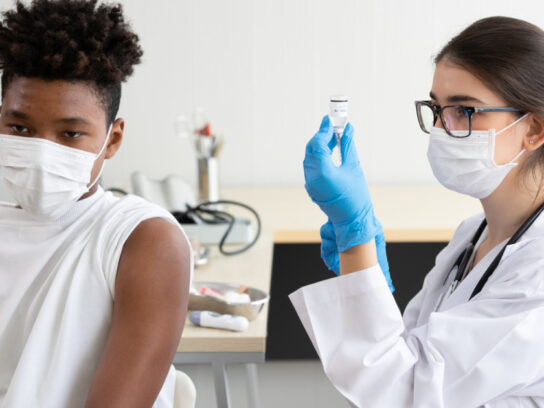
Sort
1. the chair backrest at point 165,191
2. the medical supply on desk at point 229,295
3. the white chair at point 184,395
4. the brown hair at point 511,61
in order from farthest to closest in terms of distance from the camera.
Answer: the chair backrest at point 165,191, the medical supply on desk at point 229,295, the white chair at point 184,395, the brown hair at point 511,61

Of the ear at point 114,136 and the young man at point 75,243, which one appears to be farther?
the ear at point 114,136

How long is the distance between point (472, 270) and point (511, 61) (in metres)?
0.42

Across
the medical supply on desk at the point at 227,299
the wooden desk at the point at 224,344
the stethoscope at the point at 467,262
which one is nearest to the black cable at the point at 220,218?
the wooden desk at the point at 224,344

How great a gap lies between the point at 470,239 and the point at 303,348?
5.26 feet

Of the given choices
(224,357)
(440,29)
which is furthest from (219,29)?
(224,357)

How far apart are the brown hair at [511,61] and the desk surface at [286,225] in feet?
2.53

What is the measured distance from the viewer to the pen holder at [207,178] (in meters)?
2.76

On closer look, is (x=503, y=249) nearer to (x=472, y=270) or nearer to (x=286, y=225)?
(x=472, y=270)

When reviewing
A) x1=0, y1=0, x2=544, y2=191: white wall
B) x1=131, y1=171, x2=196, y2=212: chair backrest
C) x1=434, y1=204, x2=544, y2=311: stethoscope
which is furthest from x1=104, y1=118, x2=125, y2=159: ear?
x1=0, y1=0, x2=544, y2=191: white wall

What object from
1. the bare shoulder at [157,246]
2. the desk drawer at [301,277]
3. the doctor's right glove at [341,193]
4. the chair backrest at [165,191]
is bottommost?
the desk drawer at [301,277]

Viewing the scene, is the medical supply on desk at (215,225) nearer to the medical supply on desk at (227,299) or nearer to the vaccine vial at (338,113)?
the medical supply on desk at (227,299)

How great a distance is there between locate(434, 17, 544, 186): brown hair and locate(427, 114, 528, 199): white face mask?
0.14ft

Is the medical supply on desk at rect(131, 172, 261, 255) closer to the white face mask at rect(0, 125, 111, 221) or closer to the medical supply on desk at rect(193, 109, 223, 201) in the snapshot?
the medical supply on desk at rect(193, 109, 223, 201)

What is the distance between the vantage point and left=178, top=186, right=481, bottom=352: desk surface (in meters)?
1.62
